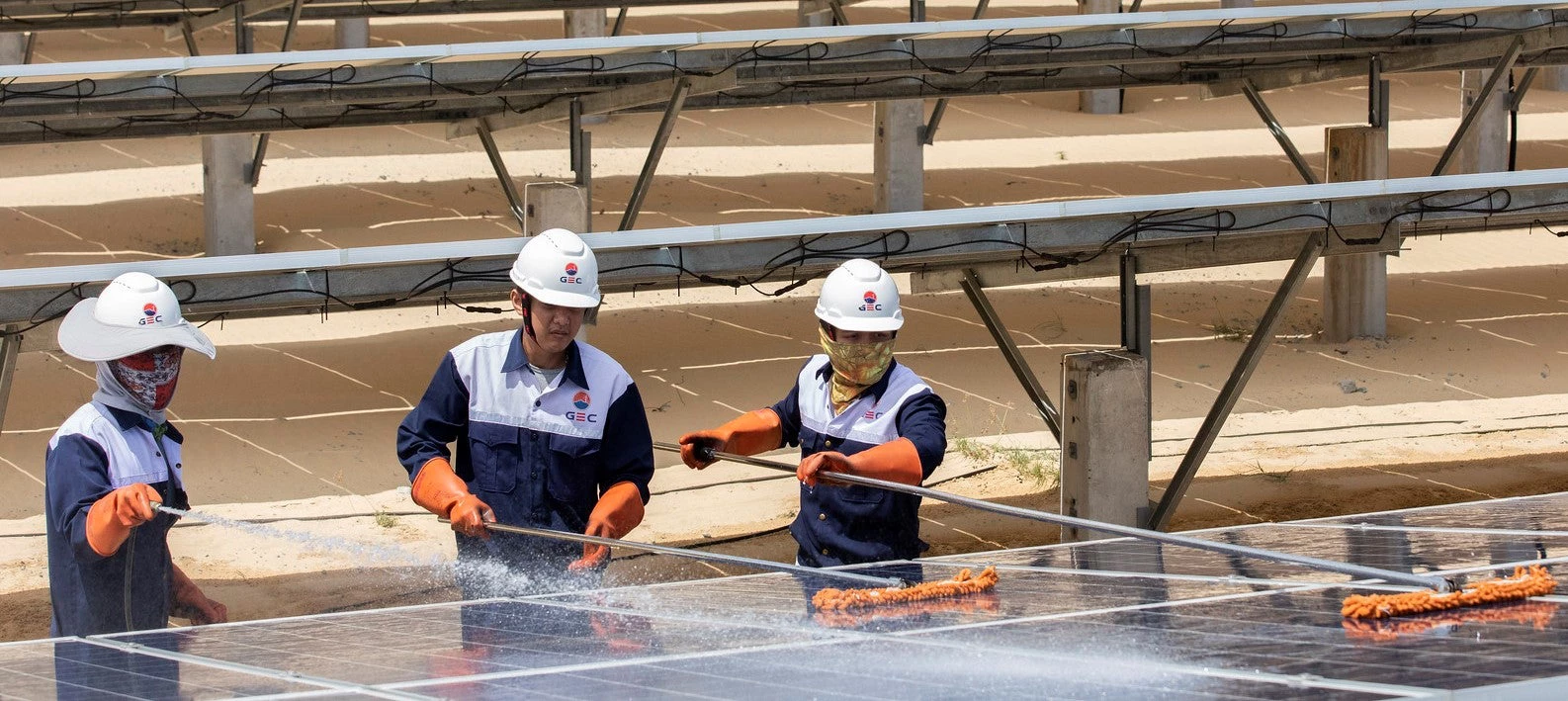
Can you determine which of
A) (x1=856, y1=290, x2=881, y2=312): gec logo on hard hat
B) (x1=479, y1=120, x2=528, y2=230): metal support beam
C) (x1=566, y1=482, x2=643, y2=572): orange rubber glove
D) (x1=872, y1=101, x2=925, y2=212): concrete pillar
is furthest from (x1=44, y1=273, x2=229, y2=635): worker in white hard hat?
(x1=872, y1=101, x2=925, y2=212): concrete pillar

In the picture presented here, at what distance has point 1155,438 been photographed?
456 inches

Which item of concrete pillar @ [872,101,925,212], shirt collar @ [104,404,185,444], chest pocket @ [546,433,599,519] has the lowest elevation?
chest pocket @ [546,433,599,519]

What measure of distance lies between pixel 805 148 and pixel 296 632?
14.5 meters

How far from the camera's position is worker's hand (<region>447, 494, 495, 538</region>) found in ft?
15.4

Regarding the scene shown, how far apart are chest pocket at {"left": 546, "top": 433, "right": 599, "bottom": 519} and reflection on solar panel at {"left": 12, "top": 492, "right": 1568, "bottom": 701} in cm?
44

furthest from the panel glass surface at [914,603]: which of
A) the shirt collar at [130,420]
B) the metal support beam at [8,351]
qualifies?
the metal support beam at [8,351]

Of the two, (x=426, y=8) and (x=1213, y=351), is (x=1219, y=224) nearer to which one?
(x=1213, y=351)

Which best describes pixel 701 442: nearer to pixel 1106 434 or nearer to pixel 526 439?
pixel 526 439

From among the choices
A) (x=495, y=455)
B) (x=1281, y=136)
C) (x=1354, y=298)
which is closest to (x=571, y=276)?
(x=495, y=455)

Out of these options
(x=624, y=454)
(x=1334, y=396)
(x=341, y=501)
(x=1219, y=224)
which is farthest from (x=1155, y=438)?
(x=624, y=454)

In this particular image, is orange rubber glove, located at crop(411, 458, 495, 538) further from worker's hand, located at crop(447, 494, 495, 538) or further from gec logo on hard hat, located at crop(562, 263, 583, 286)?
gec logo on hard hat, located at crop(562, 263, 583, 286)

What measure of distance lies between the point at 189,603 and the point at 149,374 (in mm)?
733

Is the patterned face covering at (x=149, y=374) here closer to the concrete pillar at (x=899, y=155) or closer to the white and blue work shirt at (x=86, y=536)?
the white and blue work shirt at (x=86, y=536)

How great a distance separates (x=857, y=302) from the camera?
17.5 feet
